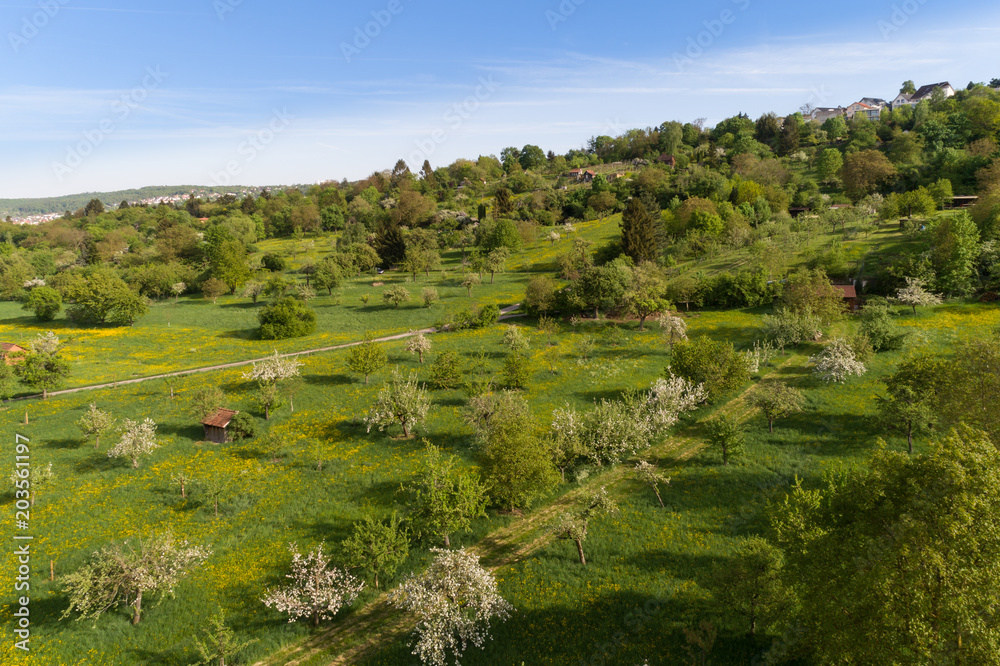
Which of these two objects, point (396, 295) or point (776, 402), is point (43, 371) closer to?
point (396, 295)

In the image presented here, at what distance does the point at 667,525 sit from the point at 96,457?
137 ft

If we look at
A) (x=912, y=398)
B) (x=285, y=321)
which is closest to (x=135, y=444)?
(x=285, y=321)

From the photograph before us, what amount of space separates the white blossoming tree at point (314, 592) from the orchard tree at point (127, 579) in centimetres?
484

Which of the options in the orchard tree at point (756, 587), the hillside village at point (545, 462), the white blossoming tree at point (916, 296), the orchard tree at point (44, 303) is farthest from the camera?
the orchard tree at point (44, 303)

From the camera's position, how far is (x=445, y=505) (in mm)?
25578

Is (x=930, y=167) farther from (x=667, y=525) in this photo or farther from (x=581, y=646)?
(x=581, y=646)

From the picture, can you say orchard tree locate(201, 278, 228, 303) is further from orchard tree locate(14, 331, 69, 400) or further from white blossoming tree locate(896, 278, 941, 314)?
white blossoming tree locate(896, 278, 941, 314)

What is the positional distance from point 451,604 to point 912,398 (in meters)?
34.7

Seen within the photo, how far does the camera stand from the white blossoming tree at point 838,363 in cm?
4116

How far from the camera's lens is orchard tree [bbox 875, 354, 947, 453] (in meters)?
31.7

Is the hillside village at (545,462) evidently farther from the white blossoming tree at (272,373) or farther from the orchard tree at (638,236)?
the orchard tree at (638,236)

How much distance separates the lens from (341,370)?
5222 centimetres

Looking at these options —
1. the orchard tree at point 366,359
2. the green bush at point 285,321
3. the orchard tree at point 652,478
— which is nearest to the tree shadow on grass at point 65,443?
the orchard tree at point 366,359

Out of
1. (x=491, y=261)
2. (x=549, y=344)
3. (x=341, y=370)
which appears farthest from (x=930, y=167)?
(x=341, y=370)
